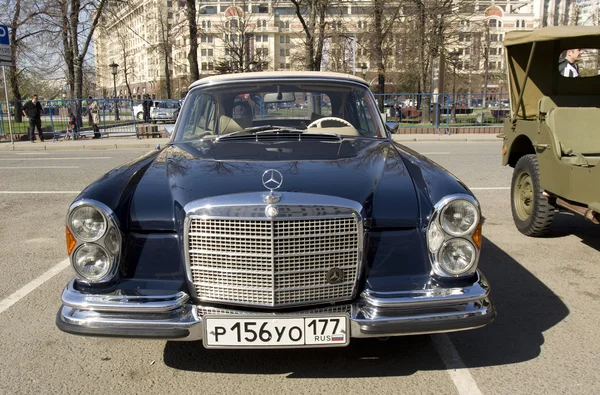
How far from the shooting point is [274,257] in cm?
263

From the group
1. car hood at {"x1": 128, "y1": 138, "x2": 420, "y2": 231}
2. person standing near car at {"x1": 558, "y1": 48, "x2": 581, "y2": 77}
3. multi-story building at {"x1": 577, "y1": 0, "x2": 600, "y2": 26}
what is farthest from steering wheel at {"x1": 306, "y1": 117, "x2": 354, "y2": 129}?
multi-story building at {"x1": 577, "y1": 0, "x2": 600, "y2": 26}

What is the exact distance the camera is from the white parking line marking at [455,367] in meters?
2.79

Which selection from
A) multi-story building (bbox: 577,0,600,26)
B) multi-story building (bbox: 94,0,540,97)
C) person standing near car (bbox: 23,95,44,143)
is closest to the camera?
person standing near car (bbox: 23,95,44,143)

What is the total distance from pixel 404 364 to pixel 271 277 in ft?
3.39

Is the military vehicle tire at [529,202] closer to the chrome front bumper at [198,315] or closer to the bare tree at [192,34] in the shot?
the chrome front bumper at [198,315]

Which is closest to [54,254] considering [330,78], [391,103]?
[330,78]

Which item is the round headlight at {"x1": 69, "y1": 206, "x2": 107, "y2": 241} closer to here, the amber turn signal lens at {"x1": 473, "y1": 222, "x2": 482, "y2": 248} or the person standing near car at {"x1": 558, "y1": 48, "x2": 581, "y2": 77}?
the amber turn signal lens at {"x1": 473, "y1": 222, "x2": 482, "y2": 248}

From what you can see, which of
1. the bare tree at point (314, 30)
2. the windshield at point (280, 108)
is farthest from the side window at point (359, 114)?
the bare tree at point (314, 30)

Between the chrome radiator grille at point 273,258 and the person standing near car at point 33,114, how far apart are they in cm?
2027

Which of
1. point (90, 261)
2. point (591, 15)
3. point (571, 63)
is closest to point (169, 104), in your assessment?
point (571, 63)

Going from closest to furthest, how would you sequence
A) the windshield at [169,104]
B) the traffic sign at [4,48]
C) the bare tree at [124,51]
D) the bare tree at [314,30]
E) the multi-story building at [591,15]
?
the traffic sign at [4,48]
the windshield at [169,104]
the bare tree at [314,30]
the multi-story building at [591,15]
the bare tree at [124,51]

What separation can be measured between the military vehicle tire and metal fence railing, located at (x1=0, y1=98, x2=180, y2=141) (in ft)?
62.3

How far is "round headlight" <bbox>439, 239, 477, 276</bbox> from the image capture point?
2766 millimetres

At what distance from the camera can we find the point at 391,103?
2394 cm
